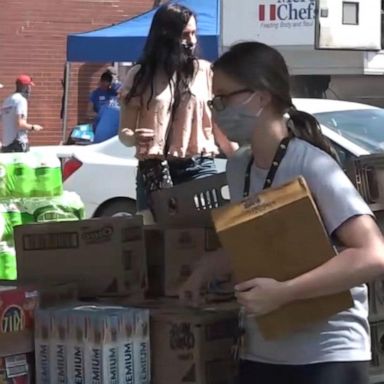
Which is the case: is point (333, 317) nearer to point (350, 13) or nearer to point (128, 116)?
point (128, 116)

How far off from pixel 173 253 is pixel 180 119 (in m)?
1.67

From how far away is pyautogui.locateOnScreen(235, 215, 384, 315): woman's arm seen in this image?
2.84 m

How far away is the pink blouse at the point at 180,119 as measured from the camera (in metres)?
5.71

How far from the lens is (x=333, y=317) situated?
2.96 m

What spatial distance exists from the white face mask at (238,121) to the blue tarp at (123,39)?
378 inches

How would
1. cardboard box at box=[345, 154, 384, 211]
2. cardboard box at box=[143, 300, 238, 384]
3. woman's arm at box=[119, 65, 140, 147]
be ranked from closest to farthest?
cardboard box at box=[143, 300, 238, 384] < cardboard box at box=[345, 154, 384, 211] < woman's arm at box=[119, 65, 140, 147]

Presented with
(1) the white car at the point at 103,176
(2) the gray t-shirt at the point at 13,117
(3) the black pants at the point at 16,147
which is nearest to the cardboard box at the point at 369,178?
(1) the white car at the point at 103,176

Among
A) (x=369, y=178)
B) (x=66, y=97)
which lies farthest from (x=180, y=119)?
(x=66, y=97)

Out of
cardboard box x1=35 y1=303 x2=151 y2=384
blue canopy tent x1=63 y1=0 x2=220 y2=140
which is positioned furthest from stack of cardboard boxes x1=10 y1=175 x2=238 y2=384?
blue canopy tent x1=63 y1=0 x2=220 y2=140

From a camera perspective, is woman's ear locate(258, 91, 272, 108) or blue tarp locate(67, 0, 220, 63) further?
blue tarp locate(67, 0, 220, 63)

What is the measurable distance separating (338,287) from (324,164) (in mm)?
345

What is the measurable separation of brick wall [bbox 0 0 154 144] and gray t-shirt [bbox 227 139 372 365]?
50.2 feet

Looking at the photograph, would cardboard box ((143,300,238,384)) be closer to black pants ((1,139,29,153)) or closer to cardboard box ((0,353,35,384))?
cardboard box ((0,353,35,384))

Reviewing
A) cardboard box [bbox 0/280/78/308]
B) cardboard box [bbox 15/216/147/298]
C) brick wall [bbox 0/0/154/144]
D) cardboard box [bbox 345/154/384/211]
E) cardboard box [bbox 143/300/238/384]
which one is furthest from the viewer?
brick wall [bbox 0/0/154/144]
